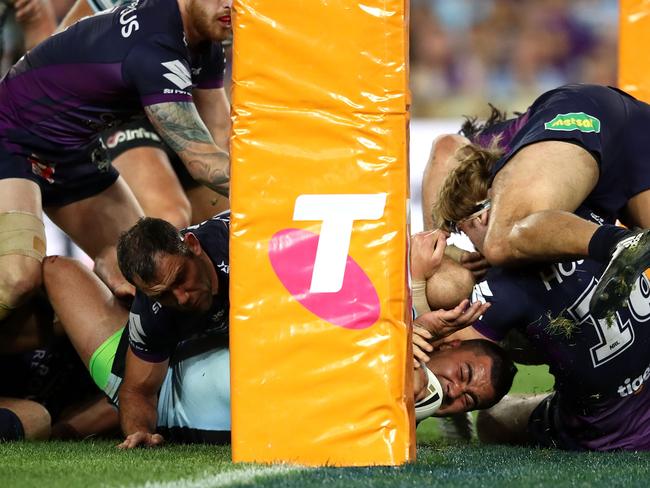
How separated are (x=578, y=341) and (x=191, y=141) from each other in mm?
1523

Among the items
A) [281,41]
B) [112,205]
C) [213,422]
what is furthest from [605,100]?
[112,205]

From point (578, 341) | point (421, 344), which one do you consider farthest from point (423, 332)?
point (578, 341)

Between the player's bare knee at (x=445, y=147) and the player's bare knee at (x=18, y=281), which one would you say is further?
the player's bare knee at (x=445, y=147)

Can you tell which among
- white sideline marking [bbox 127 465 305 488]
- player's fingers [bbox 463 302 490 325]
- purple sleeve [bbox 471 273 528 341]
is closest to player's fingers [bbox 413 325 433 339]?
player's fingers [bbox 463 302 490 325]

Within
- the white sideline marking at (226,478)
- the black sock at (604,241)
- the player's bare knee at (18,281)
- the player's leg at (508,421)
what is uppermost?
the black sock at (604,241)

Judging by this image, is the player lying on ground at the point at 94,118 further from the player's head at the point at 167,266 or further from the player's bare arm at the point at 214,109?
the player's head at the point at 167,266

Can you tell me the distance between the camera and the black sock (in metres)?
2.94

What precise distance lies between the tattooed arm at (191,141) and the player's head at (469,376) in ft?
3.23

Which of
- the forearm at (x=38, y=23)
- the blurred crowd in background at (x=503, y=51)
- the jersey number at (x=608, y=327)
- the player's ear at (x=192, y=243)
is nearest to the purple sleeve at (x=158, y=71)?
the player's ear at (x=192, y=243)

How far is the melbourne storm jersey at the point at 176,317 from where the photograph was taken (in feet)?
11.6

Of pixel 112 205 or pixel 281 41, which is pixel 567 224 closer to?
pixel 281 41

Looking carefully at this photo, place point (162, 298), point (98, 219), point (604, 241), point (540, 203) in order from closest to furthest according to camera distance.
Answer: point (604, 241) → point (540, 203) → point (162, 298) → point (98, 219)

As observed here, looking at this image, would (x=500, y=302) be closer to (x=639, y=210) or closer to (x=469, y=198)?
(x=469, y=198)

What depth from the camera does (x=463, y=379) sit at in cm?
345
